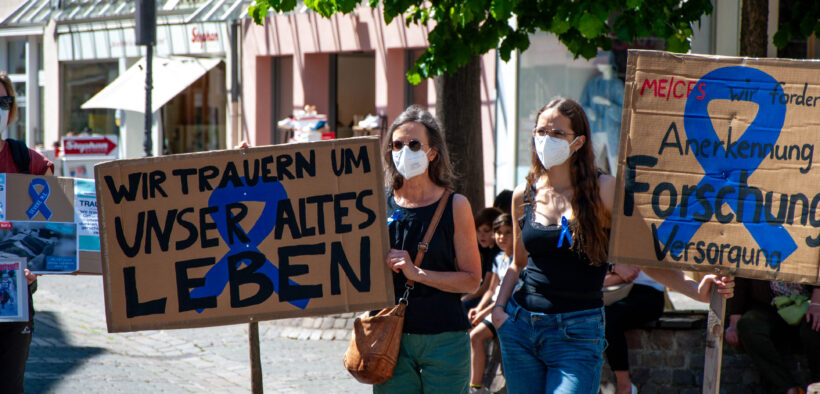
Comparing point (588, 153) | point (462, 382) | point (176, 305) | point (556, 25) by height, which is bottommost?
point (462, 382)

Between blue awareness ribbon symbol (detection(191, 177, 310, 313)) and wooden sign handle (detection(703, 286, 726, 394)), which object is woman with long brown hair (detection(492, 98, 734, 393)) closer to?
wooden sign handle (detection(703, 286, 726, 394))

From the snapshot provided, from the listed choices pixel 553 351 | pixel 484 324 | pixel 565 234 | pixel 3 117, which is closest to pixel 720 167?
pixel 565 234

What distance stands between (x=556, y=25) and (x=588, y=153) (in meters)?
2.98

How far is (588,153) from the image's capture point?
446 cm

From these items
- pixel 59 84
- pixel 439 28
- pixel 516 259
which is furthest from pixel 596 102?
pixel 59 84

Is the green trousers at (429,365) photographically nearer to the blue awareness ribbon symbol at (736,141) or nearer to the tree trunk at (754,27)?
the blue awareness ribbon symbol at (736,141)

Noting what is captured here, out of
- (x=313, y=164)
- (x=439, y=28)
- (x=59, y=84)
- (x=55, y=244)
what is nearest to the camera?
(x=313, y=164)

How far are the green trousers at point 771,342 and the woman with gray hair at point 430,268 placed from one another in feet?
9.57

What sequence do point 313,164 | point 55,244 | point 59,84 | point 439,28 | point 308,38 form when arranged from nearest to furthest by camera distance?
point 313,164 < point 55,244 < point 439,28 < point 308,38 < point 59,84

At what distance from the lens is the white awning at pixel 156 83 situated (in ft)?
64.1

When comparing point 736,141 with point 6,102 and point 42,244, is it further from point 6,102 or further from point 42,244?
point 6,102

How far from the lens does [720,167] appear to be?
4199mm

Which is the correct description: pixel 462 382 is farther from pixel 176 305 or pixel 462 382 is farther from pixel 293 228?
pixel 176 305

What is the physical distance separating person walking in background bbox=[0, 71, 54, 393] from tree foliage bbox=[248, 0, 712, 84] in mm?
2858
